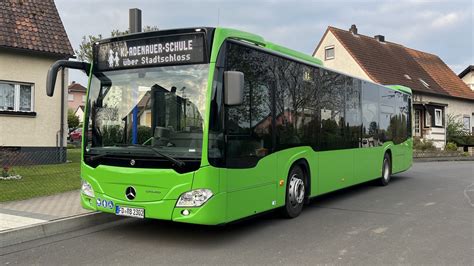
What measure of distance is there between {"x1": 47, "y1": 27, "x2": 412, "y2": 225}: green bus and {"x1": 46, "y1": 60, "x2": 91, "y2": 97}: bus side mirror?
0.05 ft

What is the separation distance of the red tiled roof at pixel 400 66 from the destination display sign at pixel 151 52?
27.5 meters

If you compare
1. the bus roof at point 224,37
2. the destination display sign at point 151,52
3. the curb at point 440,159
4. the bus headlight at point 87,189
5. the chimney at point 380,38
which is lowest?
the curb at point 440,159

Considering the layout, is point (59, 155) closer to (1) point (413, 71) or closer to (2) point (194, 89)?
(2) point (194, 89)

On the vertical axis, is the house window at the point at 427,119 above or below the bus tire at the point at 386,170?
above

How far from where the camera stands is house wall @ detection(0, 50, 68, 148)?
14398 millimetres

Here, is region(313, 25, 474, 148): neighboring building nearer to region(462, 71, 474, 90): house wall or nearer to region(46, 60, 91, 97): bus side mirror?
region(462, 71, 474, 90): house wall

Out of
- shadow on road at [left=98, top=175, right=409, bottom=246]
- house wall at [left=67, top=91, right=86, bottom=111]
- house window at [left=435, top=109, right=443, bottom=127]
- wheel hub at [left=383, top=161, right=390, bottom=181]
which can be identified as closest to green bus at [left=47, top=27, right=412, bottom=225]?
shadow on road at [left=98, top=175, right=409, bottom=246]

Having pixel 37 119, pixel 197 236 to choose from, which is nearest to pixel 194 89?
pixel 197 236

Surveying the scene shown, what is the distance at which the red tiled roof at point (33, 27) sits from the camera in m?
14.6

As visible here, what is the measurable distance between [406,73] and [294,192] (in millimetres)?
30683

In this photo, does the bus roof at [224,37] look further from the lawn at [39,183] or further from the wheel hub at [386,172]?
the wheel hub at [386,172]

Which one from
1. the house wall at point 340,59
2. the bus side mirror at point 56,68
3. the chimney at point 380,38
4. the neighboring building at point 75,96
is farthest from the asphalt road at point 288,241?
the neighboring building at point 75,96

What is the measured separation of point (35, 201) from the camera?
27.6ft

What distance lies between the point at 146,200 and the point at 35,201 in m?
3.58
